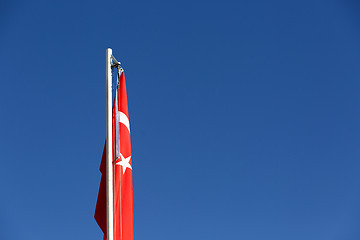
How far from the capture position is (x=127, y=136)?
12.7 metres

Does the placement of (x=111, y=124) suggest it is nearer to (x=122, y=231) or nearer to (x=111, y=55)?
(x=111, y=55)

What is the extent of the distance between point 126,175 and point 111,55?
3109 mm

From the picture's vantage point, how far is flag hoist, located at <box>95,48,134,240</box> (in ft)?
36.6

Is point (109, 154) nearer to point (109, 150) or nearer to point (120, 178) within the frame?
point (109, 150)

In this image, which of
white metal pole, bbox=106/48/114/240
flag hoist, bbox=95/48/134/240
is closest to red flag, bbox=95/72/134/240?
flag hoist, bbox=95/48/134/240

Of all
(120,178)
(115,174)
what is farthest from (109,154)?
(120,178)

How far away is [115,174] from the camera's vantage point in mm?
11625

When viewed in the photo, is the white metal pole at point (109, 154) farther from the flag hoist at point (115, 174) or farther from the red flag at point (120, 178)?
the red flag at point (120, 178)

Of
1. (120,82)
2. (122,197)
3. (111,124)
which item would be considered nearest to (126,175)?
(122,197)

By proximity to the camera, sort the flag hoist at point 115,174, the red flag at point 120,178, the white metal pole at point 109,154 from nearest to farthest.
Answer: the white metal pole at point 109,154 < the flag hoist at point 115,174 < the red flag at point 120,178

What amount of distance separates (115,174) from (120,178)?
186mm

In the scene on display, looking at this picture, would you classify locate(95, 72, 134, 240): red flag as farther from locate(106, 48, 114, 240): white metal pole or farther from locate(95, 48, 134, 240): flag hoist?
locate(106, 48, 114, 240): white metal pole

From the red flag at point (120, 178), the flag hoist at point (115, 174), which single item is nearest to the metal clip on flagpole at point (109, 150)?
the flag hoist at point (115, 174)

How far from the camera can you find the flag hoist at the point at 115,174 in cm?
1116
